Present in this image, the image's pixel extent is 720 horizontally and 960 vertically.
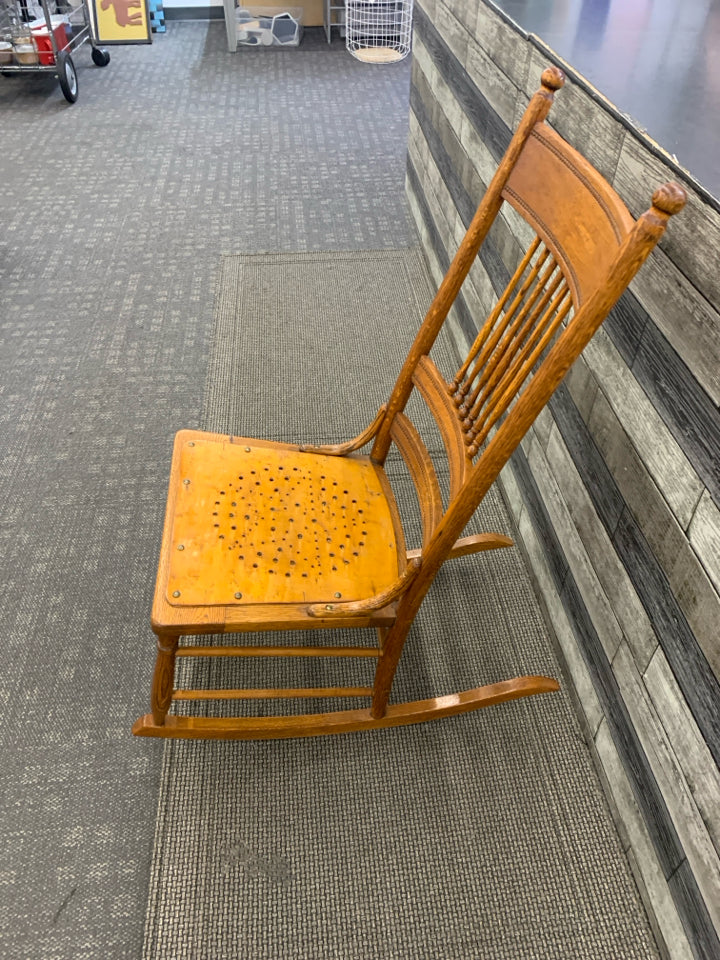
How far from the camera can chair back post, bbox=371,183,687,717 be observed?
0.69 meters

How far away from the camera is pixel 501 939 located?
110cm

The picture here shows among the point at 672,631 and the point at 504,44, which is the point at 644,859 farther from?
the point at 504,44

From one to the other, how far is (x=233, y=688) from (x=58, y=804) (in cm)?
35

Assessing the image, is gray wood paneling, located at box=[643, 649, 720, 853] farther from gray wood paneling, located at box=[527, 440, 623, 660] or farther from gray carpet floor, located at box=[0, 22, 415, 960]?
gray carpet floor, located at box=[0, 22, 415, 960]

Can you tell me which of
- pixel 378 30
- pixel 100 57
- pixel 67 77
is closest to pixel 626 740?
pixel 67 77

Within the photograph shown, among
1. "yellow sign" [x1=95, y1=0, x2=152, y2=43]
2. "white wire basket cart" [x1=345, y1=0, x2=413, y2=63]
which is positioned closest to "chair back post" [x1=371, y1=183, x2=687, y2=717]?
"white wire basket cart" [x1=345, y1=0, x2=413, y2=63]

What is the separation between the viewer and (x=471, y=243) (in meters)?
1.06

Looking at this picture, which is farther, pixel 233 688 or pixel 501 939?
pixel 233 688

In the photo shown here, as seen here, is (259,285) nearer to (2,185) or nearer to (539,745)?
(2,185)

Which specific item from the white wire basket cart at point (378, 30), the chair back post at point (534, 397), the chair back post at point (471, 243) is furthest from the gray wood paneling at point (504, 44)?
the white wire basket cart at point (378, 30)

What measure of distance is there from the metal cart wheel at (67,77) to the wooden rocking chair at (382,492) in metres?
3.02

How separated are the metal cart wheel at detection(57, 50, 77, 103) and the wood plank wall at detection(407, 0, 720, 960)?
263 centimetres

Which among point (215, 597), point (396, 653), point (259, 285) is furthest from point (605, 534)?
point (259, 285)

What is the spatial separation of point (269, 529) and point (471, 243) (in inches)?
21.2
